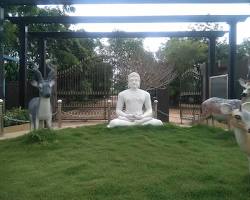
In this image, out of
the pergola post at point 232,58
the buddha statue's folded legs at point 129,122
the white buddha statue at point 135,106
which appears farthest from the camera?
the pergola post at point 232,58

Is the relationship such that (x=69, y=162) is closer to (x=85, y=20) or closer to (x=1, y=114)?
(x=1, y=114)

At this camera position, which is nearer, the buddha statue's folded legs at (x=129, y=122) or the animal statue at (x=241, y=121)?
the animal statue at (x=241, y=121)

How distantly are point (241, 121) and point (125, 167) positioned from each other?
214cm

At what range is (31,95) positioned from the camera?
1700cm

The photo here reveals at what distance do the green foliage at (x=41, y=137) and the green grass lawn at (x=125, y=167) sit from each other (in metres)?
0.05

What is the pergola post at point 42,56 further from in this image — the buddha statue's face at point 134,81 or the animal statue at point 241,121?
the animal statue at point 241,121

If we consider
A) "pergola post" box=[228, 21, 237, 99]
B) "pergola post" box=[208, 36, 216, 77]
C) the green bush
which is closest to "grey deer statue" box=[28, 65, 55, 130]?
the green bush

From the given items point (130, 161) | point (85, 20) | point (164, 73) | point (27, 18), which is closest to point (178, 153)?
point (130, 161)

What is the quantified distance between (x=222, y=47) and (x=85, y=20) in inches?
818

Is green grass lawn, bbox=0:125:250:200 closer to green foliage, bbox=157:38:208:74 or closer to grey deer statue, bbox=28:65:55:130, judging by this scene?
grey deer statue, bbox=28:65:55:130

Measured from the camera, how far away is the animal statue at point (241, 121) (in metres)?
5.02

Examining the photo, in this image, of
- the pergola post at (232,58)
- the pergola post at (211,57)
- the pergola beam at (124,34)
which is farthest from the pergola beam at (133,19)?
the pergola post at (211,57)

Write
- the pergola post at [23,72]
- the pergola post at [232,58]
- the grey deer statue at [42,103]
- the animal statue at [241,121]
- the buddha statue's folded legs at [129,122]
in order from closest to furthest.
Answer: the animal statue at [241,121]
the grey deer statue at [42,103]
the buddha statue's folded legs at [129,122]
the pergola post at [232,58]
the pergola post at [23,72]

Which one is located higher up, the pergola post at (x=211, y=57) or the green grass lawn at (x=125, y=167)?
the pergola post at (x=211, y=57)
